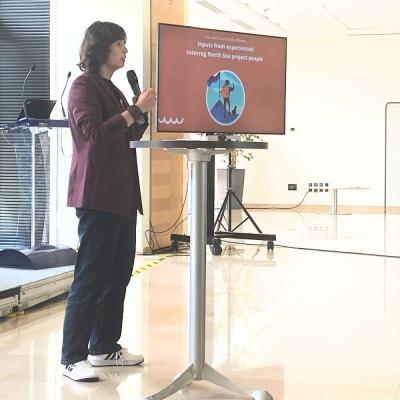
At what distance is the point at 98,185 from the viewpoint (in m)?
2.91

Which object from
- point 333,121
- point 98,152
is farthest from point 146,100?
point 333,121

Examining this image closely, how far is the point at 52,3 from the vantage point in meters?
6.71

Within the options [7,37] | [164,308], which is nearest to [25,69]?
[7,37]

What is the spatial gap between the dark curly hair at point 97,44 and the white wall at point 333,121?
34.6 ft

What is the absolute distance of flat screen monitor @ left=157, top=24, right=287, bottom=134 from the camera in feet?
10.1

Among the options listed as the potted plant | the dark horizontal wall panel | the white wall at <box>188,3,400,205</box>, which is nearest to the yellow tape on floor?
the dark horizontal wall panel

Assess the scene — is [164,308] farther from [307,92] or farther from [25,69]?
[307,92]

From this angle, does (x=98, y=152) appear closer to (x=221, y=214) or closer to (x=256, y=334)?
(x=256, y=334)

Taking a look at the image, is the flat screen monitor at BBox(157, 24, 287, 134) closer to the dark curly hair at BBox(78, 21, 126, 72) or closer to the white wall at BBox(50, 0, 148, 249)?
the dark curly hair at BBox(78, 21, 126, 72)

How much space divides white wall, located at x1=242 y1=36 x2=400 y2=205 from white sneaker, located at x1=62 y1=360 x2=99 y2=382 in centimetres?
1069

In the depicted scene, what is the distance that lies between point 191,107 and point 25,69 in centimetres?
393

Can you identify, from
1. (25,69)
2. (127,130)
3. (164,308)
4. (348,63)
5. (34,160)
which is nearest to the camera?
(127,130)

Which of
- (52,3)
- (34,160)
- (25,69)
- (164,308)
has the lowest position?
(164,308)

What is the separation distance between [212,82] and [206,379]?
1.18 meters
